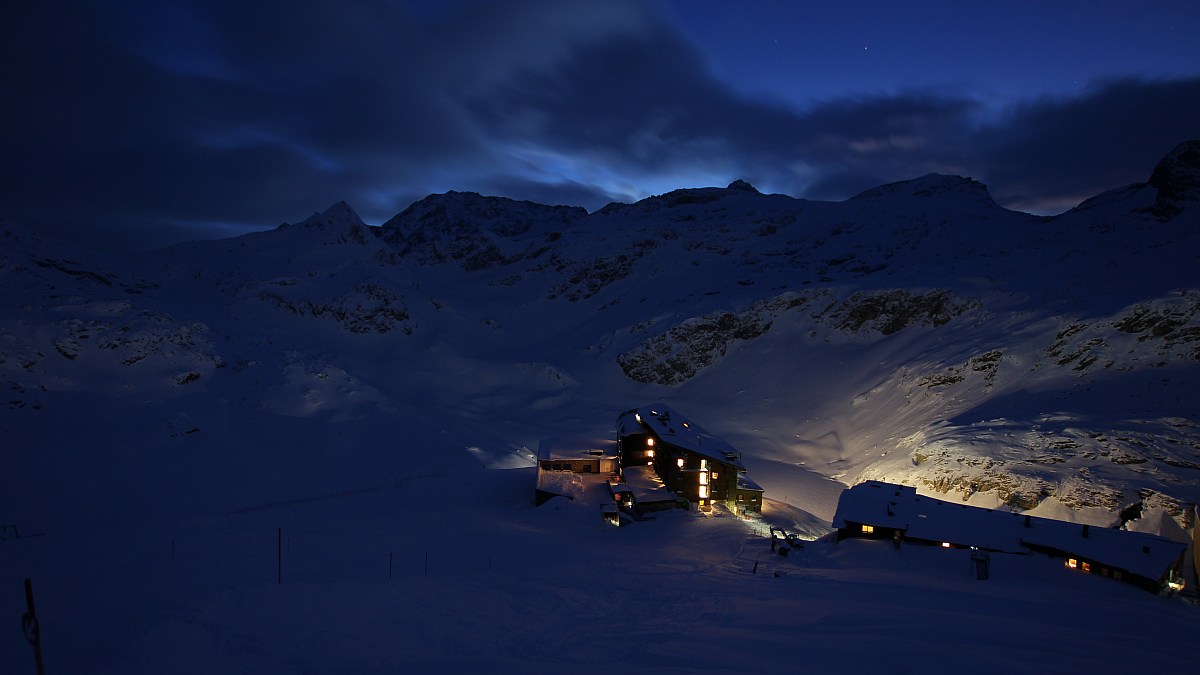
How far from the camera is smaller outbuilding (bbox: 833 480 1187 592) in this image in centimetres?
1955

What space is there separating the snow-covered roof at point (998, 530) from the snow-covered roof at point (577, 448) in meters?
17.0

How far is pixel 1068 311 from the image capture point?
46.1 m

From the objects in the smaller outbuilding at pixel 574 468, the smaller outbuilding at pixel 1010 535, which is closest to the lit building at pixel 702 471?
the smaller outbuilding at pixel 574 468

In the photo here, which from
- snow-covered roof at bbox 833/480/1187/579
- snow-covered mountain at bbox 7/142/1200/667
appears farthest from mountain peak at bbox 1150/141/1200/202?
snow-covered roof at bbox 833/480/1187/579

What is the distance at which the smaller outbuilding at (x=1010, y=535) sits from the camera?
770 inches

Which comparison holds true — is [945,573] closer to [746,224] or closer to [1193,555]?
[1193,555]

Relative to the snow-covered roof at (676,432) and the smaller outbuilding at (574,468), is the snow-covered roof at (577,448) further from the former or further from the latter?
the snow-covered roof at (676,432)

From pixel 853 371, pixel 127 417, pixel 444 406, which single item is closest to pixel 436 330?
pixel 444 406

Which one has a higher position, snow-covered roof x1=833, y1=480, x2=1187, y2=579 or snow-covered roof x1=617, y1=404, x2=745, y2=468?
snow-covered roof x1=617, y1=404, x2=745, y2=468

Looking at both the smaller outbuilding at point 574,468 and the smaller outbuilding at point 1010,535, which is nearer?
the smaller outbuilding at point 1010,535

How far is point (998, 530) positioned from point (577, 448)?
24.8 metres

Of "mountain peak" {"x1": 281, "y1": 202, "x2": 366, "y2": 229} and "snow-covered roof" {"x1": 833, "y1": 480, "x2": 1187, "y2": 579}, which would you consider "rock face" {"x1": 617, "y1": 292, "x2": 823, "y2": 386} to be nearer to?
"snow-covered roof" {"x1": 833, "y1": 480, "x2": 1187, "y2": 579}

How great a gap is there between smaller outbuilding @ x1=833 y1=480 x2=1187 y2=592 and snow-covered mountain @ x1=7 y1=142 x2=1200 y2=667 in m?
6.46

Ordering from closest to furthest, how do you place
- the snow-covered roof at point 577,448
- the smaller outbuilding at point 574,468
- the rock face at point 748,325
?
the smaller outbuilding at point 574,468, the snow-covered roof at point 577,448, the rock face at point 748,325
